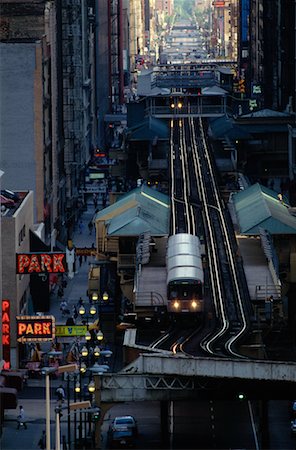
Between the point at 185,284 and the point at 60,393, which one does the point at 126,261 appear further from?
the point at 60,393

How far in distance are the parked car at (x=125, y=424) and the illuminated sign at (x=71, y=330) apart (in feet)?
45.0

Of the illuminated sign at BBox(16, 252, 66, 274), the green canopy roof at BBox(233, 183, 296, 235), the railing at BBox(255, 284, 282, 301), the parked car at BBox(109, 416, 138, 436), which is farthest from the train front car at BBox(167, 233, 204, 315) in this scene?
the parked car at BBox(109, 416, 138, 436)

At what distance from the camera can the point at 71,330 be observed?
8969 centimetres

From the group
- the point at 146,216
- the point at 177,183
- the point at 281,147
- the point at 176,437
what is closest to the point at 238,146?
the point at 281,147

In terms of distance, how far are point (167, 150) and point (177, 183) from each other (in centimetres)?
2107

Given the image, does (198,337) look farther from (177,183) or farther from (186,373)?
(177,183)

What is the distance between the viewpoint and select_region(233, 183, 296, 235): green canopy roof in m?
101

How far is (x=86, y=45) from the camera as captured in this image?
588ft

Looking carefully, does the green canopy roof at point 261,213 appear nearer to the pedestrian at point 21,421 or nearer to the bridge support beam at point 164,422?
the pedestrian at point 21,421

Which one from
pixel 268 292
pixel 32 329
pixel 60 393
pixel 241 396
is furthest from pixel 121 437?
pixel 268 292

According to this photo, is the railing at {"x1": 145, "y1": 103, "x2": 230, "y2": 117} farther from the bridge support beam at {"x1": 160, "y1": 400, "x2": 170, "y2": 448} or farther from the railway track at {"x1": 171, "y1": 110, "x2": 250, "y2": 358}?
the bridge support beam at {"x1": 160, "y1": 400, "x2": 170, "y2": 448}

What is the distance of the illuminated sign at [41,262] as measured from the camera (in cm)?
8738

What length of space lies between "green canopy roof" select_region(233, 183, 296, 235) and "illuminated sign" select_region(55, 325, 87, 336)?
13926 mm

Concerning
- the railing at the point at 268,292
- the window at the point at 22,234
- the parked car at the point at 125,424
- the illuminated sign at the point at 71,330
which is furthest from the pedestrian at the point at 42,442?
the window at the point at 22,234
